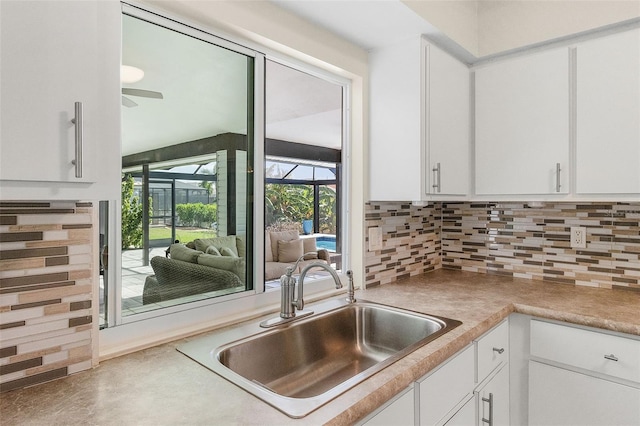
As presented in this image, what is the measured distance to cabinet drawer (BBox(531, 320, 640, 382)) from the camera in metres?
1.51

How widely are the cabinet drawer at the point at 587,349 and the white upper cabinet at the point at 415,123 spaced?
0.79 meters

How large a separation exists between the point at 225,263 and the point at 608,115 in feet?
6.13

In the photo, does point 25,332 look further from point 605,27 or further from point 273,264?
point 605,27

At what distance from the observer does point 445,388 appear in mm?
1329

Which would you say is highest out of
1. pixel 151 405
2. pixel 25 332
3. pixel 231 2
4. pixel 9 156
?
pixel 231 2

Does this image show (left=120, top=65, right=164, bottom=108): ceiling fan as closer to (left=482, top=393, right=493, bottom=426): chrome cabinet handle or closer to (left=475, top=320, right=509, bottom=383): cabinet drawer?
(left=475, top=320, right=509, bottom=383): cabinet drawer

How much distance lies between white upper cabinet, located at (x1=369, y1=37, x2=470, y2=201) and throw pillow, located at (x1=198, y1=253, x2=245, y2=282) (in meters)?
0.82

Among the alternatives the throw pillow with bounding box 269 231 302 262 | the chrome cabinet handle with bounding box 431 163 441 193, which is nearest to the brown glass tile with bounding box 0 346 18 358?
the throw pillow with bounding box 269 231 302 262

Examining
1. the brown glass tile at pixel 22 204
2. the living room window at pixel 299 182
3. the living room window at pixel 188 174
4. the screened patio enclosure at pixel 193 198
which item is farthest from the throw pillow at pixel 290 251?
the brown glass tile at pixel 22 204

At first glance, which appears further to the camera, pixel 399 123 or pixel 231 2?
pixel 399 123

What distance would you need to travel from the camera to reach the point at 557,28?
195cm

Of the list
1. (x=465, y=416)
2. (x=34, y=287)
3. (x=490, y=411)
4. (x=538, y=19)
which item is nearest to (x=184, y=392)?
(x=34, y=287)

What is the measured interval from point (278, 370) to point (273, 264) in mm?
596

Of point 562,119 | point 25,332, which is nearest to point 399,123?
point 562,119
